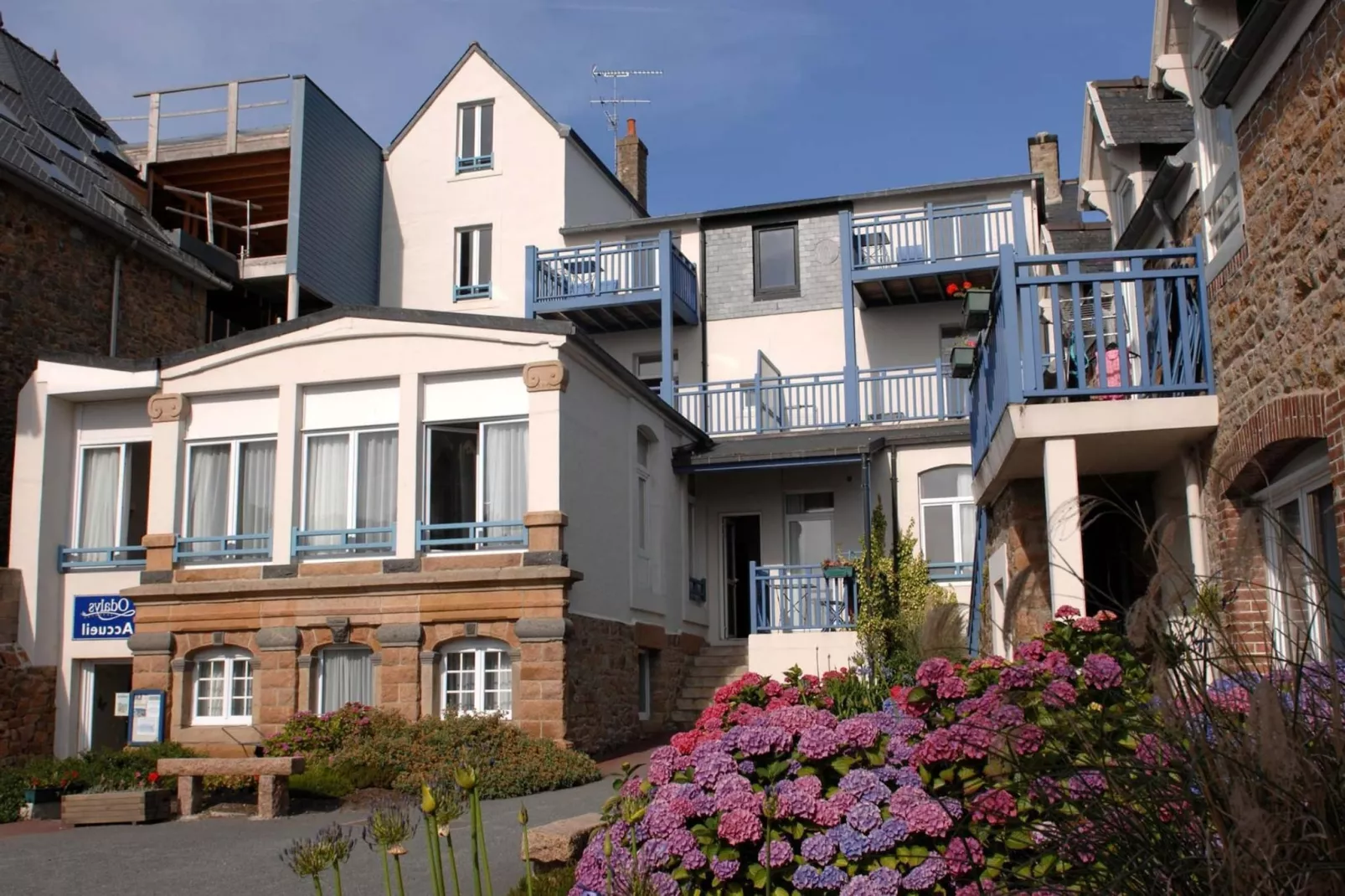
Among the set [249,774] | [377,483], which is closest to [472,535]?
[377,483]

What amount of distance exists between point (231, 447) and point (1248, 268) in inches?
521

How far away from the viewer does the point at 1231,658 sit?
10.8 ft

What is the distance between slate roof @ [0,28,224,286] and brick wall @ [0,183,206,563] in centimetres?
36

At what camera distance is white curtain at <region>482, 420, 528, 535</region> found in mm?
15711

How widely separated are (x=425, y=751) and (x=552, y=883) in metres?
7.36

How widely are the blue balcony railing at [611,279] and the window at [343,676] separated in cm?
947

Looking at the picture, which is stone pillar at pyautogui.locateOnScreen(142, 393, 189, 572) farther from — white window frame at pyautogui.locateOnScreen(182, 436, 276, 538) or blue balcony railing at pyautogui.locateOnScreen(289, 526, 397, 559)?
blue balcony railing at pyautogui.locateOnScreen(289, 526, 397, 559)

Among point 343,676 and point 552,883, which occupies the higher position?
point 343,676

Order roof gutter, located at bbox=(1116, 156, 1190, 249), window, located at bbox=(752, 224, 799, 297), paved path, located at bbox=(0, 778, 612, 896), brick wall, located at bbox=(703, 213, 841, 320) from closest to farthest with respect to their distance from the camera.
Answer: paved path, located at bbox=(0, 778, 612, 896) → roof gutter, located at bbox=(1116, 156, 1190, 249) → brick wall, located at bbox=(703, 213, 841, 320) → window, located at bbox=(752, 224, 799, 297)

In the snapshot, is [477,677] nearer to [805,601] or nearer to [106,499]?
[805,601]

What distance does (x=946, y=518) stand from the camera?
65.5 feet

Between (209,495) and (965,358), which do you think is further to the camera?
(209,495)

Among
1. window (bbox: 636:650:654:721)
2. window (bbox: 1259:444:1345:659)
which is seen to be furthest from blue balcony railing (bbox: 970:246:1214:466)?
window (bbox: 636:650:654:721)

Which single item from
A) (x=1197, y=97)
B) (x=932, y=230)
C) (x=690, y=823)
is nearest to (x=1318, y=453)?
(x=1197, y=97)
